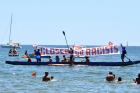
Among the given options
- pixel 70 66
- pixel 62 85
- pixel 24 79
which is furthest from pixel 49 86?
pixel 70 66

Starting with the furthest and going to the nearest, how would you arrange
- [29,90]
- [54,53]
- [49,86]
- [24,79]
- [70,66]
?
[54,53] → [70,66] → [24,79] → [49,86] → [29,90]

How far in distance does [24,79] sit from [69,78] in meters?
4.04

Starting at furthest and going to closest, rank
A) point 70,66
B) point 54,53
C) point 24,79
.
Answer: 1. point 54,53
2. point 70,66
3. point 24,79

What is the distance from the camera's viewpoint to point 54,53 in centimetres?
7038

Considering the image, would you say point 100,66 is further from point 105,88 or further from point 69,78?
point 105,88

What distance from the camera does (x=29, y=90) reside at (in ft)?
135

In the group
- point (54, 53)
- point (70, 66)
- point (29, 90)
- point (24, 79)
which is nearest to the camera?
point (29, 90)

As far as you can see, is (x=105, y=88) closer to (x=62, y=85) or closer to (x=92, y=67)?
(x=62, y=85)

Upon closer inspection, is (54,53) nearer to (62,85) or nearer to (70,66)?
(70,66)

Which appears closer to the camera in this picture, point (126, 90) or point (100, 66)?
point (126, 90)

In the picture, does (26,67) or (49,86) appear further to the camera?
(26,67)

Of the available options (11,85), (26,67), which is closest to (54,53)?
(26,67)

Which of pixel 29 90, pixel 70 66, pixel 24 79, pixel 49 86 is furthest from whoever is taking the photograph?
pixel 70 66

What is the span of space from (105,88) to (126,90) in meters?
1.78
